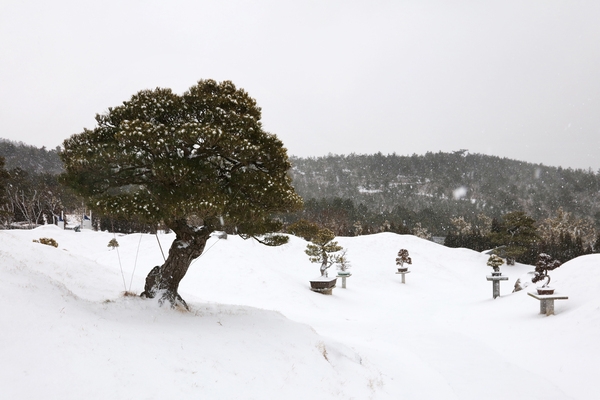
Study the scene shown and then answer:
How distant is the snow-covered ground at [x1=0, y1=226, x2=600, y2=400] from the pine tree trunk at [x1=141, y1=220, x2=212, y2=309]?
1.44ft

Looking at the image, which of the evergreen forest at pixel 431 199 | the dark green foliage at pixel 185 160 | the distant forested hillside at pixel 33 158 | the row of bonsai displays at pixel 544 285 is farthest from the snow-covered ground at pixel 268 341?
the distant forested hillside at pixel 33 158

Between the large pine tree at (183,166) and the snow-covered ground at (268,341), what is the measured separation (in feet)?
6.79

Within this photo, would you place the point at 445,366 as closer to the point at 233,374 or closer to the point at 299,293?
the point at 233,374

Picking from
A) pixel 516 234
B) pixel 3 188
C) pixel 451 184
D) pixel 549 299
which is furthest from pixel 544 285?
pixel 451 184

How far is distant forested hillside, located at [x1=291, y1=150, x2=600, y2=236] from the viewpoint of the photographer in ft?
346

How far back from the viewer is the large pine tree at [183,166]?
7422mm

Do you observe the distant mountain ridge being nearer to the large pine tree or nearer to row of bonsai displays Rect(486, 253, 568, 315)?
row of bonsai displays Rect(486, 253, 568, 315)

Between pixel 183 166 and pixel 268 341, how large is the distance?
14.2 ft

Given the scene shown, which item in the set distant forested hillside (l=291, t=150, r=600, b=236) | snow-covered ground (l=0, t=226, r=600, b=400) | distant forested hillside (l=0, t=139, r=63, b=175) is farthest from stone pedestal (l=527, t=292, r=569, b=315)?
distant forested hillside (l=0, t=139, r=63, b=175)

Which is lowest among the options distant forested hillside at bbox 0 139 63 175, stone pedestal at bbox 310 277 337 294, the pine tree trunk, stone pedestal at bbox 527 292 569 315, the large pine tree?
stone pedestal at bbox 310 277 337 294

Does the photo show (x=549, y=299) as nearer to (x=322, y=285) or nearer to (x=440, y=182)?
(x=322, y=285)

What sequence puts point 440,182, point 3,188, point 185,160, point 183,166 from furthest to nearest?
point 440,182 → point 3,188 → point 185,160 → point 183,166

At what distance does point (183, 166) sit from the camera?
7316 millimetres

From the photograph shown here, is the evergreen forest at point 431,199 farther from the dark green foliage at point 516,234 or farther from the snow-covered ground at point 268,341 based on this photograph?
the snow-covered ground at point 268,341
